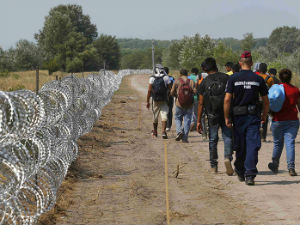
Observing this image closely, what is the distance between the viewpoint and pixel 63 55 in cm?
10362

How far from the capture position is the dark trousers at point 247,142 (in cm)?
890

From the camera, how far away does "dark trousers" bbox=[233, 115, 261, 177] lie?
8898 millimetres

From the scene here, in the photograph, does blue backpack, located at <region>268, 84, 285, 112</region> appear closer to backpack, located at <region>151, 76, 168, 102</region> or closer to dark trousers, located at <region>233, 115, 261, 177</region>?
dark trousers, located at <region>233, 115, 261, 177</region>

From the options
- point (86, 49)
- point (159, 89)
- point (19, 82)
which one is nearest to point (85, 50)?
point (86, 49)

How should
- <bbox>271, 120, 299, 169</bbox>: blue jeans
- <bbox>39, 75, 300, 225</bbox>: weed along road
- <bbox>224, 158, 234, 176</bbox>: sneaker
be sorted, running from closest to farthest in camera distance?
<bbox>39, 75, 300, 225</bbox>: weed along road < <bbox>224, 158, 234, 176</bbox>: sneaker < <bbox>271, 120, 299, 169</bbox>: blue jeans

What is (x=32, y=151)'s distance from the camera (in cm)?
705

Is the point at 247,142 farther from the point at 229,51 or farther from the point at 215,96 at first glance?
the point at 229,51

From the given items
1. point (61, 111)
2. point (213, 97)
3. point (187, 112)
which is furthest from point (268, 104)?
point (187, 112)

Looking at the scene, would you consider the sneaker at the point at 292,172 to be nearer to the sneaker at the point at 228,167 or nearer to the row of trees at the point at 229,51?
the sneaker at the point at 228,167

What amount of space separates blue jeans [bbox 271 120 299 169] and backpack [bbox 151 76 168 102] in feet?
17.2

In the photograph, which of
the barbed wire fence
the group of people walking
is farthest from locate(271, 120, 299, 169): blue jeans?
the barbed wire fence

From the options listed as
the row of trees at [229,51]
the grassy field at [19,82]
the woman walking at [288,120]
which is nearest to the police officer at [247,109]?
the woman walking at [288,120]

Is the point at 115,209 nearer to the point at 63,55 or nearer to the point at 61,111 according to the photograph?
the point at 61,111

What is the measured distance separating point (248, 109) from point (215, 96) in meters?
0.99
